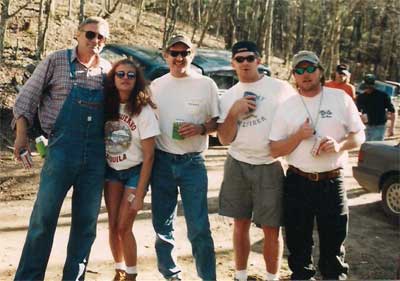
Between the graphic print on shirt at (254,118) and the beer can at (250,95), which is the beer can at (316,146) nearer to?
the graphic print on shirt at (254,118)

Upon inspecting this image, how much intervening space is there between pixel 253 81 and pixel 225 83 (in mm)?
7810

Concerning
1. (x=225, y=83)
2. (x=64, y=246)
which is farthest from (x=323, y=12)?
(x=64, y=246)

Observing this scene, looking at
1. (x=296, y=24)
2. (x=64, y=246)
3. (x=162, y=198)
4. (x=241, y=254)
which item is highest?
(x=296, y=24)

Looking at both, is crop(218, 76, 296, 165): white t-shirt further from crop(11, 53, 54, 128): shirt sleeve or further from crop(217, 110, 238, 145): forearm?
crop(11, 53, 54, 128): shirt sleeve

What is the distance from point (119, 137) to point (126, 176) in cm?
30

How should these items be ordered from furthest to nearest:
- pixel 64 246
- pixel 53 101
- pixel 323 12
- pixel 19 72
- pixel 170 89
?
pixel 323 12
pixel 19 72
pixel 64 246
pixel 170 89
pixel 53 101

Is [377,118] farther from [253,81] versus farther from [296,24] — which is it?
[296,24]

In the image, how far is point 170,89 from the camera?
3793 mm

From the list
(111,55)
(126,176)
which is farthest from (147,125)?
(111,55)

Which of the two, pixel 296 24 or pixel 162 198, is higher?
pixel 296 24

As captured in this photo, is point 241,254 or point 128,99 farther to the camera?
point 241,254

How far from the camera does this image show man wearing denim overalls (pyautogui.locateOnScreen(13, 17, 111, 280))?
139 inches

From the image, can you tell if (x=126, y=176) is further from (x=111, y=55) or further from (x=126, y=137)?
(x=111, y=55)

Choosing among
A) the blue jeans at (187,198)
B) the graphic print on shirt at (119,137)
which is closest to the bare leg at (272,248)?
the blue jeans at (187,198)
